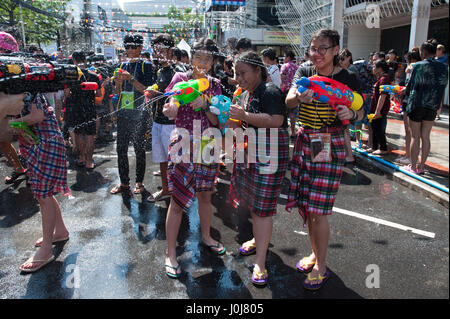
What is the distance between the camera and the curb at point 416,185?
4.20 metres

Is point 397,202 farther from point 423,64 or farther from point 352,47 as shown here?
point 352,47

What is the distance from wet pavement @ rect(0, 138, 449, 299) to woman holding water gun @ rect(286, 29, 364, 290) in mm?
542

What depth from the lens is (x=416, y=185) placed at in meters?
4.67

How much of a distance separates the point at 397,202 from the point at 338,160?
249 cm

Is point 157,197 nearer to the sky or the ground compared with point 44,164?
nearer to the ground

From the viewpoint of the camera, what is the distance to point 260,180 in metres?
2.56

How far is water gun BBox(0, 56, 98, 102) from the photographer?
1.95 meters

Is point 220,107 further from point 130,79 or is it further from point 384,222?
point 384,222

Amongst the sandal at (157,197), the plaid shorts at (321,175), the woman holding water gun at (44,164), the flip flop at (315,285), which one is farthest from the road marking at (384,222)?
the woman holding water gun at (44,164)

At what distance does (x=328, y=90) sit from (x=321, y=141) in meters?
0.38

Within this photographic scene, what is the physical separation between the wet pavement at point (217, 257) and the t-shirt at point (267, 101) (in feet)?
4.46

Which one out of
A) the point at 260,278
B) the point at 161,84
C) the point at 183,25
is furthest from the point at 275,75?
the point at 183,25

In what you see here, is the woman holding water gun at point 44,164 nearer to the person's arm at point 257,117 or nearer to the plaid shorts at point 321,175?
the person's arm at point 257,117

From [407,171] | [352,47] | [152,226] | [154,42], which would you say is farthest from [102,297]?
[352,47]
